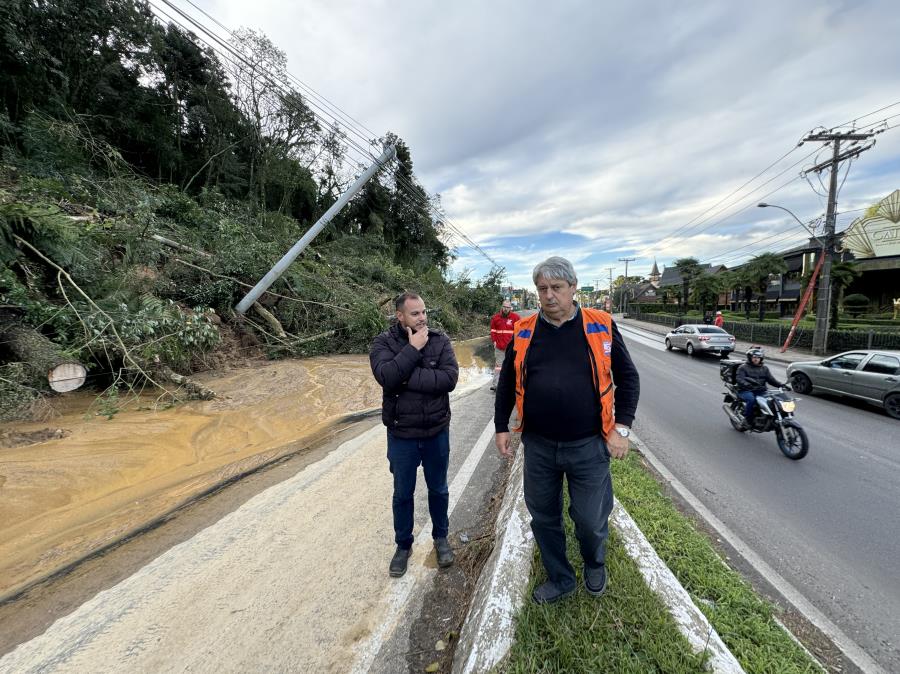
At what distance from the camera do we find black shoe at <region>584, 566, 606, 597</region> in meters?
2.10

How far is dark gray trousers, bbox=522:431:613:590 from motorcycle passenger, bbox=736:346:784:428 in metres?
4.95

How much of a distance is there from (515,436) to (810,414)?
245 inches

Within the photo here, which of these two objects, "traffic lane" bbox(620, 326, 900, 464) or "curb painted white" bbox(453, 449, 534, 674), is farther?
"traffic lane" bbox(620, 326, 900, 464)

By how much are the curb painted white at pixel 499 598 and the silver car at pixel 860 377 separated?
28.1ft

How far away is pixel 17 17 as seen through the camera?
12.2 meters

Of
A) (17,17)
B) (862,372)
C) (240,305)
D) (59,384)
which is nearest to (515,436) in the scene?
(59,384)

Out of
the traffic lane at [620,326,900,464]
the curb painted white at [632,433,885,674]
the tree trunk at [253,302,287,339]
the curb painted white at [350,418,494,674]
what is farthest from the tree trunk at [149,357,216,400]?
the traffic lane at [620,326,900,464]

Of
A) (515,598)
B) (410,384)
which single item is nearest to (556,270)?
(410,384)

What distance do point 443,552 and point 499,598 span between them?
2.22 feet

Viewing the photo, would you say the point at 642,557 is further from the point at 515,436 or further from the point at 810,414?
the point at 810,414

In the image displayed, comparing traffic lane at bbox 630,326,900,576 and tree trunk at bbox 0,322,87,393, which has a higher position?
tree trunk at bbox 0,322,87,393

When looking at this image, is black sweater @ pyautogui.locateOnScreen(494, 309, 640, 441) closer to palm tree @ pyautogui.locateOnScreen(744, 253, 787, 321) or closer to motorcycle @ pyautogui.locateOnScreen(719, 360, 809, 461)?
motorcycle @ pyautogui.locateOnScreen(719, 360, 809, 461)

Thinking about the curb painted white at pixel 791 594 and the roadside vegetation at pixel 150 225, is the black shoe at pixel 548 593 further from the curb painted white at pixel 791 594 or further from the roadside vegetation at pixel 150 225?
the roadside vegetation at pixel 150 225

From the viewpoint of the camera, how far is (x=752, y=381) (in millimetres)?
5512
